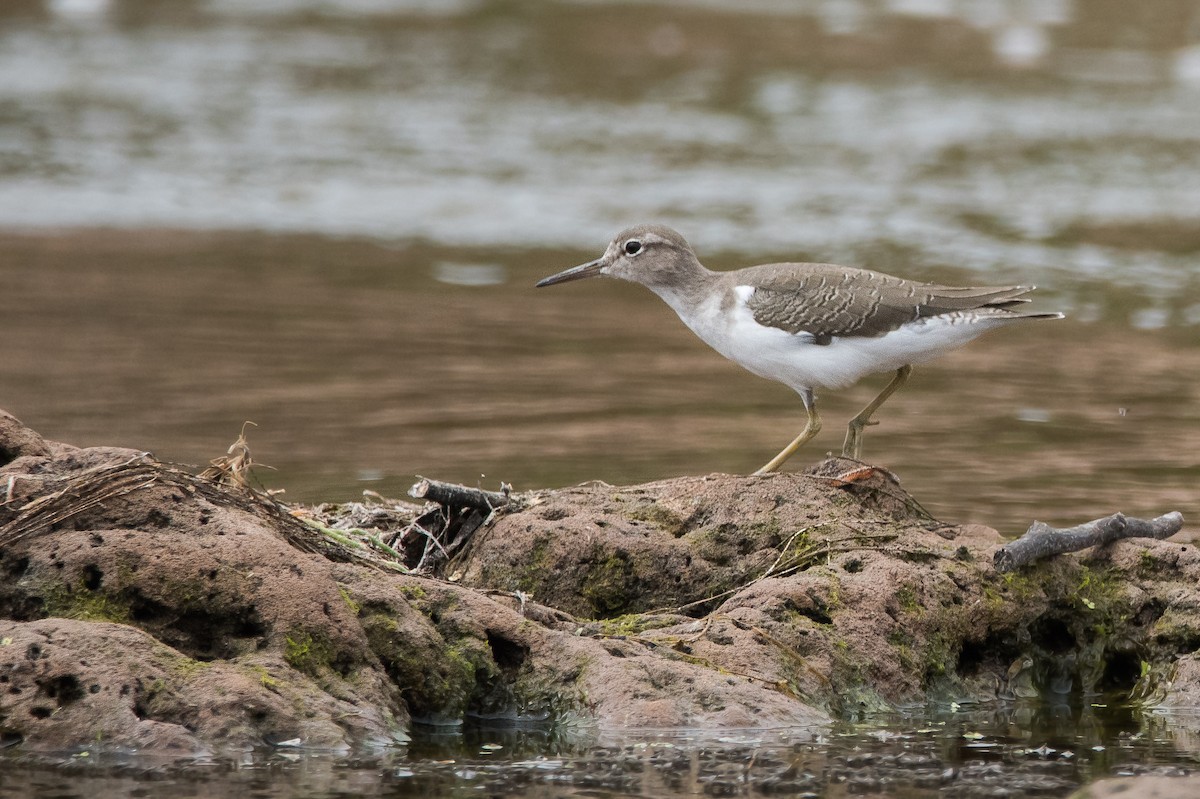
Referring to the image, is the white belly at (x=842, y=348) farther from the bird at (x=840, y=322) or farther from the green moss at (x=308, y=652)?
the green moss at (x=308, y=652)

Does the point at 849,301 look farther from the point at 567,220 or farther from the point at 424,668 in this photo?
the point at 567,220

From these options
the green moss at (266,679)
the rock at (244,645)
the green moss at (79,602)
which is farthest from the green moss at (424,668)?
the green moss at (79,602)

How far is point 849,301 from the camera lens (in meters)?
8.14

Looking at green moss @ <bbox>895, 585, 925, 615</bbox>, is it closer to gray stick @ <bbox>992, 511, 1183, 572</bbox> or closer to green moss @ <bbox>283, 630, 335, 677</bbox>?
gray stick @ <bbox>992, 511, 1183, 572</bbox>

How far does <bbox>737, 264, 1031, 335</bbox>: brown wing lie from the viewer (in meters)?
8.09

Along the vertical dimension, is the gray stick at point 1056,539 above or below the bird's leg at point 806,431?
below

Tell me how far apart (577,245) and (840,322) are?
9561 mm

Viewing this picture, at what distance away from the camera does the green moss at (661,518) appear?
7.46 m

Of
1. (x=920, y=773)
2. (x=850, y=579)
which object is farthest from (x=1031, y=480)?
(x=920, y=773)

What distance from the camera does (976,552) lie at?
7250 mm

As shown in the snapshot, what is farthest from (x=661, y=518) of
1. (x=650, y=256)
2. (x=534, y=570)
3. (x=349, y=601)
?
(x=650, y=256)

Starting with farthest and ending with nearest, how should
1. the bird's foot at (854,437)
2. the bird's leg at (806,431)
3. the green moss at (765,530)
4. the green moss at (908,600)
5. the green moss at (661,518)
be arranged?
the bird's leg at (806,431) → the bird's foot at (854,437) → the green moss at (661,518) → the green moss at (765,530) → the green moss at (908,600)

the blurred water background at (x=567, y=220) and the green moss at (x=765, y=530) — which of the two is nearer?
the green moss at (x=765, y=530)

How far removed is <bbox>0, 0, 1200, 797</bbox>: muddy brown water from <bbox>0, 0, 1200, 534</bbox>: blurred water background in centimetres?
6
